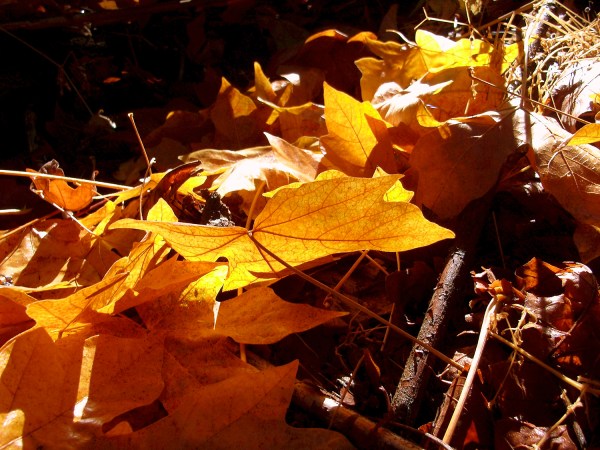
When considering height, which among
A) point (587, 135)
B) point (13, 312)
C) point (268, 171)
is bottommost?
point (13, 312)

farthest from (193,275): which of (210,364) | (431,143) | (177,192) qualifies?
(431,143)

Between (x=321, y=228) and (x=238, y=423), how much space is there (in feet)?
0.67

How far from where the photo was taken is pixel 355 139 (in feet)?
2.40

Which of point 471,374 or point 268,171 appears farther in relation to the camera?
point 268,171

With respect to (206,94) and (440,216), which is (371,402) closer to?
(440,216)

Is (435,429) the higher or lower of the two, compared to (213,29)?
lower

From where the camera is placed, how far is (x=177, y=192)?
797 millimetres

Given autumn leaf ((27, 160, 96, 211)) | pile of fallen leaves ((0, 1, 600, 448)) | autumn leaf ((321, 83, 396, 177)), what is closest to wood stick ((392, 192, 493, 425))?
pile of fallen leaves ((0, 1, 600, 448))

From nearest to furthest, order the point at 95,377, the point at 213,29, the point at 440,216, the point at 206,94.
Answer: the point at 95,377
the point at 440,216
the point at 206,94
the point at 213,29

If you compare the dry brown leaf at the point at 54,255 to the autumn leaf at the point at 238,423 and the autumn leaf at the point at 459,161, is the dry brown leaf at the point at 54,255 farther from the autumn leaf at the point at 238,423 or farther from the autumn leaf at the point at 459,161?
the autumn leaf at the point at 459,161

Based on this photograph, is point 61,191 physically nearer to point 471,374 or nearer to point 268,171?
point 268,171

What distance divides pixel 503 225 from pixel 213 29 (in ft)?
2.63

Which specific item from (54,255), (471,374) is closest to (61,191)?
(54,255)

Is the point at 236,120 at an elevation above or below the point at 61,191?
above
